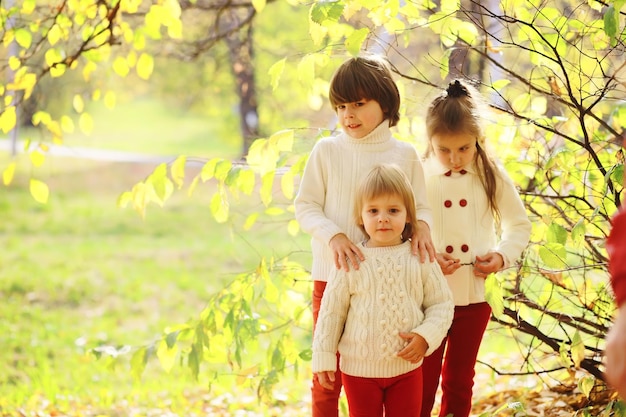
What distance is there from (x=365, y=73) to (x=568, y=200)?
1.16m

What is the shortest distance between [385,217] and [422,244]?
15cm

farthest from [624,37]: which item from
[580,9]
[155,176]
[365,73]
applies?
[155,176]

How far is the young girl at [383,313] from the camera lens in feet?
7.97

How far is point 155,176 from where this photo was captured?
9.60ft

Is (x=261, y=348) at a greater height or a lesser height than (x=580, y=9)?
lesser

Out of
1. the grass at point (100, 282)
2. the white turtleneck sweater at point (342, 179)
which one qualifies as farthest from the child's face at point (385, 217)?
the grass at point (100, 282)

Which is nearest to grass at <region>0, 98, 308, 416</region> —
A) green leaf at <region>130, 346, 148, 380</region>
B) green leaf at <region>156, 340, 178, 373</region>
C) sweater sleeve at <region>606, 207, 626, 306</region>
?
green leaf at <region>130, 346, 148, 380</region>

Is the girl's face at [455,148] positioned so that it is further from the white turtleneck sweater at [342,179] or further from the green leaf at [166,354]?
the green leaf at [166,354]

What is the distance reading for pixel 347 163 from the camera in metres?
2.65

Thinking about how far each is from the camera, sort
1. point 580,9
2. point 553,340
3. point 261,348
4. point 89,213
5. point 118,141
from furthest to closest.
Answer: point 118,141, point 89,213, point 261,348, point 553,340, point 580,9

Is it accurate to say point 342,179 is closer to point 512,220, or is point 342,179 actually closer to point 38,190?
point 512,220

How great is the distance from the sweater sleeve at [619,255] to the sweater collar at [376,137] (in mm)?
1400

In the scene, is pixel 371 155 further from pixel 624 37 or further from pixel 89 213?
pixel 89 213

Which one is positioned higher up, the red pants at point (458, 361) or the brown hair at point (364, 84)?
the brown hair at point (364, 84)
